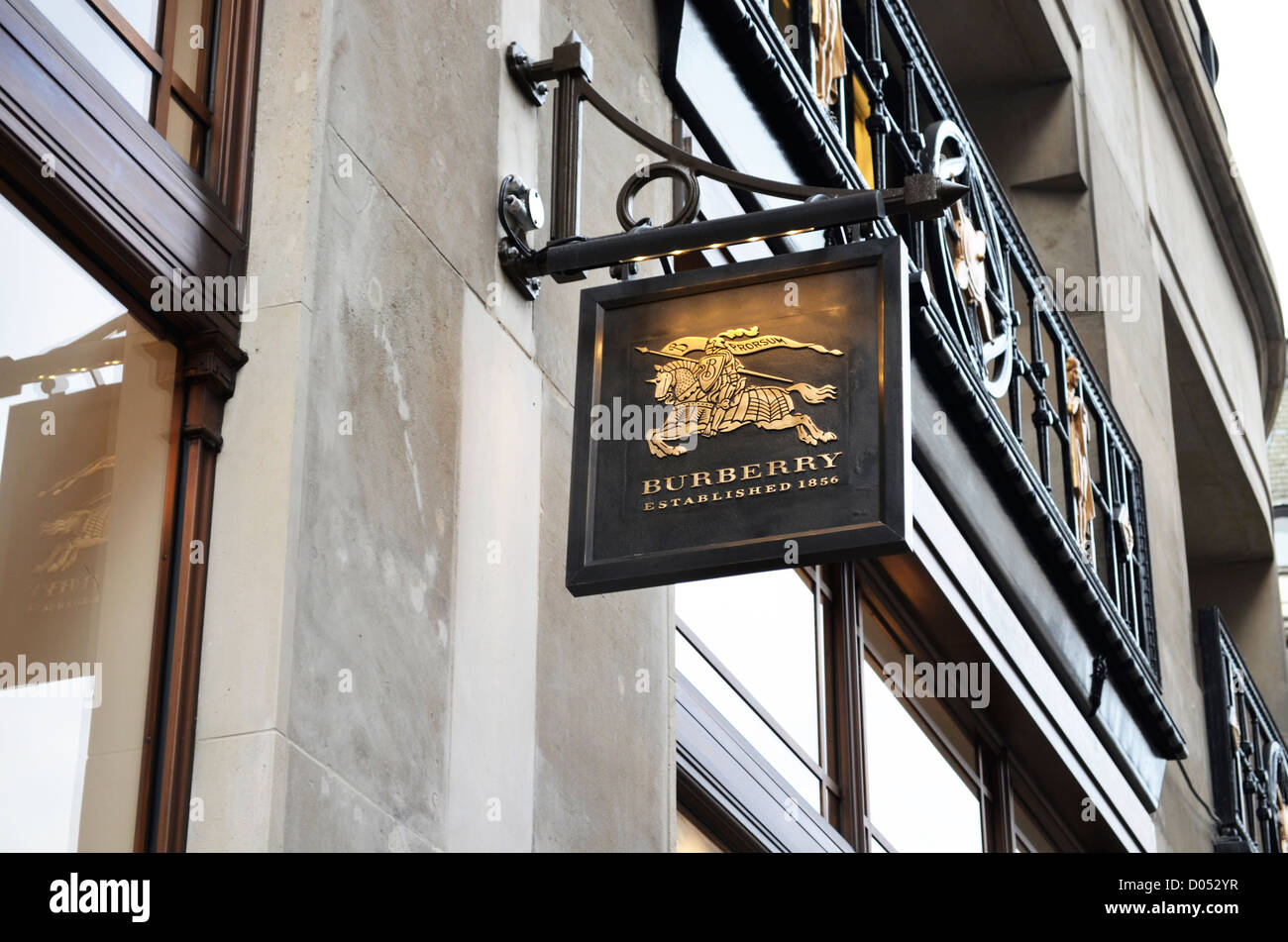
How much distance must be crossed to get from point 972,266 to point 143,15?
672 cm

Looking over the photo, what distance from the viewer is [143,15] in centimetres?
491

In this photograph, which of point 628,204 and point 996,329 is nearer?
point 628,204

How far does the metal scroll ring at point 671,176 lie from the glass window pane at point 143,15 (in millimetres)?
1484

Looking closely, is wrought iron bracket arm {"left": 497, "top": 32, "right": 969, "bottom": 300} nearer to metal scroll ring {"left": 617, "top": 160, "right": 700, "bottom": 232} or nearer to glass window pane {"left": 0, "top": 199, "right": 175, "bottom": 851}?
metal scroll ring {"left": 617, "top": 160, "right": 700, "bottom": 232}

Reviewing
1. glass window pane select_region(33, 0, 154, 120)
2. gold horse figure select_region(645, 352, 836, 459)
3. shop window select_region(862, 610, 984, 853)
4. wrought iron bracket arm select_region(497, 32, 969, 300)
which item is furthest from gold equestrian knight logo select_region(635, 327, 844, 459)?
shop window select_region(862, 610, 984, 853)

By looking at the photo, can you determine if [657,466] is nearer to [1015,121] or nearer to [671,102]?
[671,102]

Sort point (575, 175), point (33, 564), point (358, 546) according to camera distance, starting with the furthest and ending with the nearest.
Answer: point (575, 175)
point (358, 546)
point (33, 564)

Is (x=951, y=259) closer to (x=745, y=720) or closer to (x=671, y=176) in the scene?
(x=745, y=720)

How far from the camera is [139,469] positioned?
180 inches

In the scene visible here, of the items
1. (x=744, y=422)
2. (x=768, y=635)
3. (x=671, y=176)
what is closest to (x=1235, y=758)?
(x=768, y=635)

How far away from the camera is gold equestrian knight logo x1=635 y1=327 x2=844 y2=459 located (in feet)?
17.9

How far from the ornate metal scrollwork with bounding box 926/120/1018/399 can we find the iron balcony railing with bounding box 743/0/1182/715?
0.4 inches
